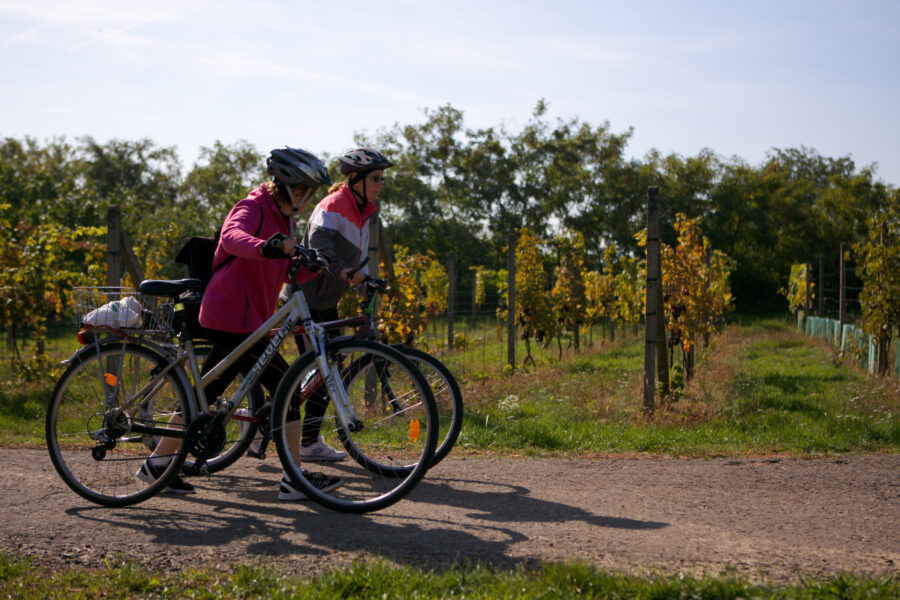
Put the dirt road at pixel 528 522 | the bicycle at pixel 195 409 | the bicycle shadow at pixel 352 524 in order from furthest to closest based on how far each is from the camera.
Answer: the bicycle at pixel 195 409 < the bicycle shadow at pixel 352 524 < the dirt road at pixel 528 522

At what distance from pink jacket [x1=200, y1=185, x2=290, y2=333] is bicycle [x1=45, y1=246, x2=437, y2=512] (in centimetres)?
16

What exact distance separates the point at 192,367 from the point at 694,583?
105 inches

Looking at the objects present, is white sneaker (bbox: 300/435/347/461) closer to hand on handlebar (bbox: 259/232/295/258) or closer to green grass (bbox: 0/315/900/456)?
green grass (bbox: 0/315/900/456)

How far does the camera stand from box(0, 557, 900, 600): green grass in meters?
2.80

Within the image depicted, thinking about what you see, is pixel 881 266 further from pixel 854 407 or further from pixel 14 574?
pixel 14 574

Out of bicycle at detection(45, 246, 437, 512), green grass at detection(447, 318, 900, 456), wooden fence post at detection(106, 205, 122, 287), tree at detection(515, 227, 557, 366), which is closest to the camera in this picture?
bicycle at detection(45, 246, 437, 512)

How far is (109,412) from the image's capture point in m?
4.37

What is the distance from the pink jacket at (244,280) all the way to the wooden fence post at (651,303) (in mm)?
3677

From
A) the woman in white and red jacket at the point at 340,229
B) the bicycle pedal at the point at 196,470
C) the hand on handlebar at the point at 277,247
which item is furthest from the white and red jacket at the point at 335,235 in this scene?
the bicycle pedal at the point at 196,470

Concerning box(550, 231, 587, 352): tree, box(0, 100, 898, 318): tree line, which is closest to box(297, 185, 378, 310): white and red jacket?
box(550, 231, 587, 352): tree

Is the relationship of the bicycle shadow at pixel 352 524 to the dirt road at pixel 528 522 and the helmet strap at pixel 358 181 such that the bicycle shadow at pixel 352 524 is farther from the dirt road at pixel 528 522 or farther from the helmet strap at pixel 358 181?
the helmet strap at pixel 358 181

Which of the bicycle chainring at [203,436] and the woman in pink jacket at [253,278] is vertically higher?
the woman in pink jacket at [253,278]

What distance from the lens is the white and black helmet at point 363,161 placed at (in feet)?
16.1

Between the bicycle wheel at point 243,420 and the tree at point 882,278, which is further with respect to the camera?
the tree at point 882,278
